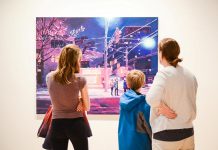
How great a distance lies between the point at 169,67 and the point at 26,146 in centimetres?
232

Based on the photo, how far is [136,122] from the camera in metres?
2.60

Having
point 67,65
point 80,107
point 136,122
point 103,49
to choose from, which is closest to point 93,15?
point 103,49

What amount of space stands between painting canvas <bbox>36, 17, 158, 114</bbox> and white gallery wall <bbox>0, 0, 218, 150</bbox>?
0.10m

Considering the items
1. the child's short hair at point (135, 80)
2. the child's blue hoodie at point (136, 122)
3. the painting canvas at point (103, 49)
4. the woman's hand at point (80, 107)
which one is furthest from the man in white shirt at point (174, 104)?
the painting canvas at point (103, 49)

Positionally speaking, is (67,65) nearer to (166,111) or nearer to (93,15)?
(166,111)

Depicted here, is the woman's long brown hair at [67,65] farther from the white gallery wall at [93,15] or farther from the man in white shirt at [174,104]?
the white gallery wall at [93,15]

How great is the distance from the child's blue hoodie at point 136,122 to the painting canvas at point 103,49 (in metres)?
→ 1.23

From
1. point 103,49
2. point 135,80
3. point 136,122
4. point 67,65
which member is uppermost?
point 103,49

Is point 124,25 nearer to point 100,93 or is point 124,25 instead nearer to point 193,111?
point 100,93

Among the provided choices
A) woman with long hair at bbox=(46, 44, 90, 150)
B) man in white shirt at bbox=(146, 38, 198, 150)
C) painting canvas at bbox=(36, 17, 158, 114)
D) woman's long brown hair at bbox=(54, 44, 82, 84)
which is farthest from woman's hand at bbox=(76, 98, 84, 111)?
painting canvas at bbox=(36, 17, 158, 114)

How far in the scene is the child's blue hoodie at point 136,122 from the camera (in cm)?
258

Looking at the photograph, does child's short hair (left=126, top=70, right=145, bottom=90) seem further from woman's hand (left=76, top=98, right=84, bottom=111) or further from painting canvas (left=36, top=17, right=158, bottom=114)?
painting canvas (left=36, top=17, right=158, bottom=114)

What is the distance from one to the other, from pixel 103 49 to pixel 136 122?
1422 mm

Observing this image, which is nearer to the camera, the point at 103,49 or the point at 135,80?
the point at 135,80
